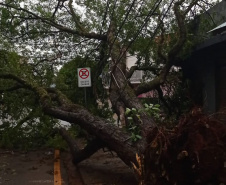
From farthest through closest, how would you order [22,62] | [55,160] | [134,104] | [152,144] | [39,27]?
[39,27] → [22,62] → [55,160] → [134,104] → [152,144]

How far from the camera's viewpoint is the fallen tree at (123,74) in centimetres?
381

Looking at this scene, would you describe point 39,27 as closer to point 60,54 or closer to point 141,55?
point 60,54

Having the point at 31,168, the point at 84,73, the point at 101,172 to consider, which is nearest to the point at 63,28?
the point at 84,73

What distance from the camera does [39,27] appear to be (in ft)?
34.9

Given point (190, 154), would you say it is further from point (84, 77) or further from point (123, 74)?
point (84, 77)

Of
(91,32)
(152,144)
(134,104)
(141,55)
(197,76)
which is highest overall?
(91,32)

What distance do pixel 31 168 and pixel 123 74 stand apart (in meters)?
3.30

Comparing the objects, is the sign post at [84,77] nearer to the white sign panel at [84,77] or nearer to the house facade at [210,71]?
the white sign panel at [84,77]

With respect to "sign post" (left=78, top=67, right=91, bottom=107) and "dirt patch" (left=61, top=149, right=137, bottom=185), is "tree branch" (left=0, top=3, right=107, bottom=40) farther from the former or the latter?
"dirt patch" (left=61, top=149, right=137, bottom=185)

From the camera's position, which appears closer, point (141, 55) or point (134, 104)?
point (134, 104)

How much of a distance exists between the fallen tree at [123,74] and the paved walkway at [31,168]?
2.49 feet

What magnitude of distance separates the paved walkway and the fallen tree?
76cm

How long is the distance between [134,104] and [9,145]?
16.8ft

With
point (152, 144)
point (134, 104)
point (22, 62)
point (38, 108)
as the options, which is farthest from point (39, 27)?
point (152, 144)
